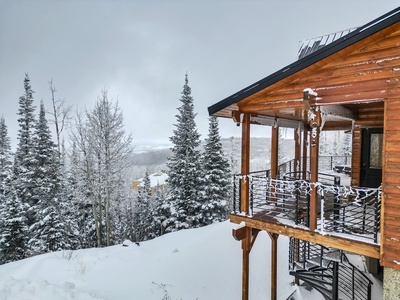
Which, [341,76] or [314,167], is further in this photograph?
[314,167]

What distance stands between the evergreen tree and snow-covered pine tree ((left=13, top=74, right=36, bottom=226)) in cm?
1246

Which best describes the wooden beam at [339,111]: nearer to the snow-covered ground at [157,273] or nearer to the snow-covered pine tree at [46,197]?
the snow-covered ground at [157,273]

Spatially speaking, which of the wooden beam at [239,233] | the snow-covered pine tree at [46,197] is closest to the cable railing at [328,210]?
the wooden beam at [239,233]

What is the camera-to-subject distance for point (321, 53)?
4246 millimetres

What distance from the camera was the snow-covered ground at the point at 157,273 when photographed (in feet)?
22.1

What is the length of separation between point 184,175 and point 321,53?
550 inches

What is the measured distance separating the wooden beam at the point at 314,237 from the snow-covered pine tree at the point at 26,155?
1639 centimetres

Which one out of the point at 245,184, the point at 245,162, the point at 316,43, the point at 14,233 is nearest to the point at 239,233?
the point at 245,184

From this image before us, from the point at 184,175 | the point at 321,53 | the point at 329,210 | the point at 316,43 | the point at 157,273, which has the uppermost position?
the point at 316,43

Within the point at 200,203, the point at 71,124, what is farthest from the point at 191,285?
the point at 71,124

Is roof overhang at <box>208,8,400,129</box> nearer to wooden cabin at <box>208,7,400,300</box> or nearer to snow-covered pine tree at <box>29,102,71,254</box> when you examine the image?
wooden cabin at <box>208,7,400,300</box>

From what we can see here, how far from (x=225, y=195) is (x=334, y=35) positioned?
44.0ft

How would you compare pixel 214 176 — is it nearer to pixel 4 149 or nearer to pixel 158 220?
pixel 158 220

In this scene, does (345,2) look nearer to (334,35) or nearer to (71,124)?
(334,35)
